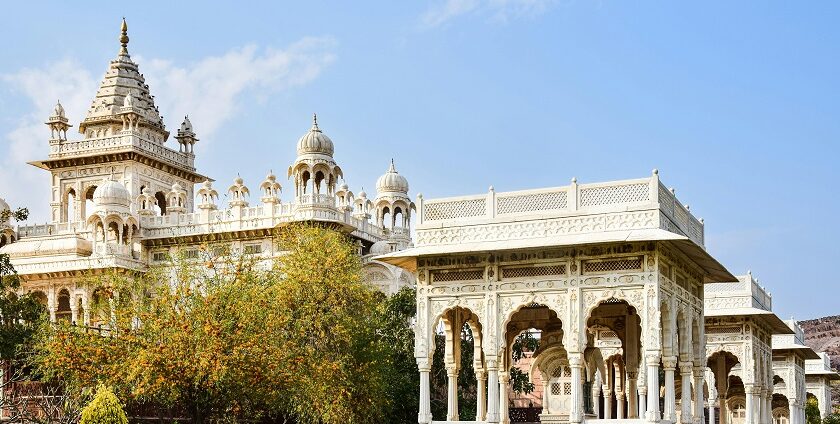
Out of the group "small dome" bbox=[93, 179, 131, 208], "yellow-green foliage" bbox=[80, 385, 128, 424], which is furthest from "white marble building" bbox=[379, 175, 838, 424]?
"small dome" bbox=[93, 179, 131, 208]

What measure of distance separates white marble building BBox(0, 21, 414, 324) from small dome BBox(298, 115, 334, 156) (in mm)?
38

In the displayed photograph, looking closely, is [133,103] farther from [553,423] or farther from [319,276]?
[553,423]

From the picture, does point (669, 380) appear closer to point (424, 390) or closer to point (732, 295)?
point (424, 390)

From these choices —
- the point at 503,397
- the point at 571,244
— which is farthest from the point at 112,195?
the point at 571,244

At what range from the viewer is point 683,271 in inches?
950

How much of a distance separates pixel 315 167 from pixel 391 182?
5.60 m

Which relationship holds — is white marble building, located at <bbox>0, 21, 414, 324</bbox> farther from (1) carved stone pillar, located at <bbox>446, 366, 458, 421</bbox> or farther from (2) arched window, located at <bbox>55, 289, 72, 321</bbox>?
(1) carved stone pillar, located at <bbox>446, 366, 458, 421</bbox>

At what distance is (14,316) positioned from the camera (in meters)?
32.3

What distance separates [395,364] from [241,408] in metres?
7.92

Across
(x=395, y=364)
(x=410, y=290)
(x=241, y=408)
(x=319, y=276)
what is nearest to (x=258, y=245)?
(x=410, y=290)

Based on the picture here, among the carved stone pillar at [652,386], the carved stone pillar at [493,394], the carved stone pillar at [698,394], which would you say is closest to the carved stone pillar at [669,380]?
the carved stone pillar at [652,386]

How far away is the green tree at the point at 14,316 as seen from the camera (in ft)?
101

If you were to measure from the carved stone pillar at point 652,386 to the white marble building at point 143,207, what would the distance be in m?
22.3

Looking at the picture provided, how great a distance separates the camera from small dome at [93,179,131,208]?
4972cm
